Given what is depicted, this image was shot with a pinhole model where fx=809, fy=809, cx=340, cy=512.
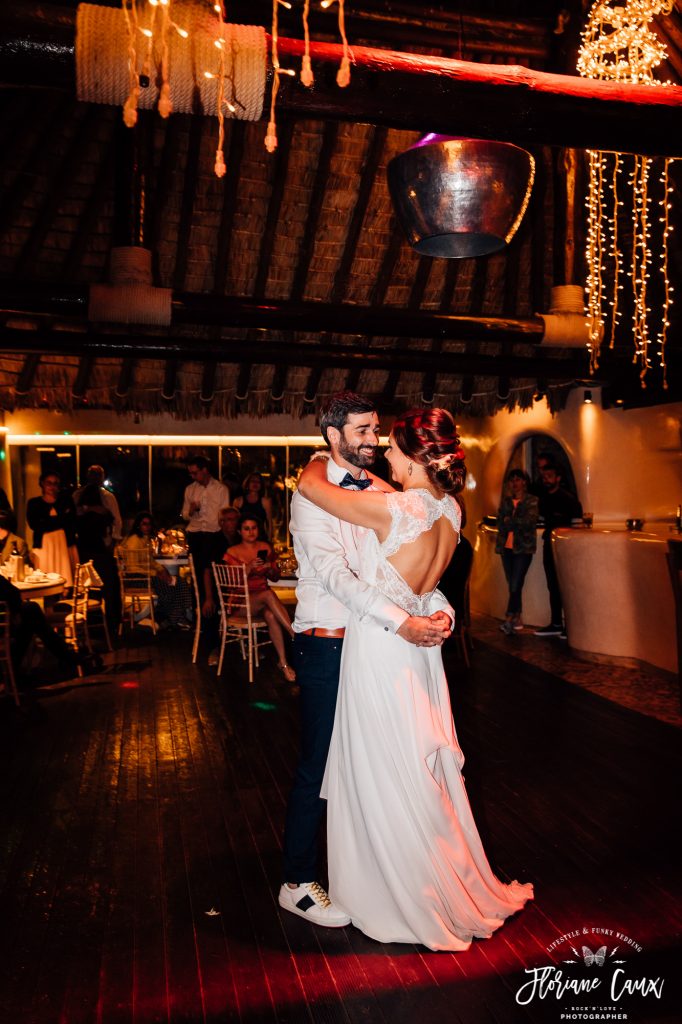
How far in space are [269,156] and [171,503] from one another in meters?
5.84

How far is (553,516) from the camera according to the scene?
8734 mm

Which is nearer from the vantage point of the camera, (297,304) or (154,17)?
(154,17)

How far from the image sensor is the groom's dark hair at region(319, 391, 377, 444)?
2775 millimetres

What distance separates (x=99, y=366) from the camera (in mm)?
9078

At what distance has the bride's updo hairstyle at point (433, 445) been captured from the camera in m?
2.67

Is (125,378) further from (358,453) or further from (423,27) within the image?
(358,453)

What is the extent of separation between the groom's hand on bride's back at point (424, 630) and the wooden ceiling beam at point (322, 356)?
5.26 metres

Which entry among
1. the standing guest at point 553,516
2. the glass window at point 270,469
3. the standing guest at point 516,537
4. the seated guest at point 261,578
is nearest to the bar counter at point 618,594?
the standing guest at point 553,516

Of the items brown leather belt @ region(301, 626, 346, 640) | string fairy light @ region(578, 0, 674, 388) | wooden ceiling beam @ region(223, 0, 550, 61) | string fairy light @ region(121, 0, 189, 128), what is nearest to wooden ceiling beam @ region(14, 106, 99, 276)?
wooden ceiling beam @ region(223, 0, 550, 61)

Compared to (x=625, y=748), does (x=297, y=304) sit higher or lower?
higher

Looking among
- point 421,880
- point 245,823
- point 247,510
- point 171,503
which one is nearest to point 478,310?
point 247,510

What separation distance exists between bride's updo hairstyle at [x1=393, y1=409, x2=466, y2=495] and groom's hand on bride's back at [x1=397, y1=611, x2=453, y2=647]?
442 mm

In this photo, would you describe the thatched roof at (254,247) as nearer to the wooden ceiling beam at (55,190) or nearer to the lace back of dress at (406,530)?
the wooden ceiling beam at (55,190)

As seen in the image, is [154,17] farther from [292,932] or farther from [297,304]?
[297,304]
